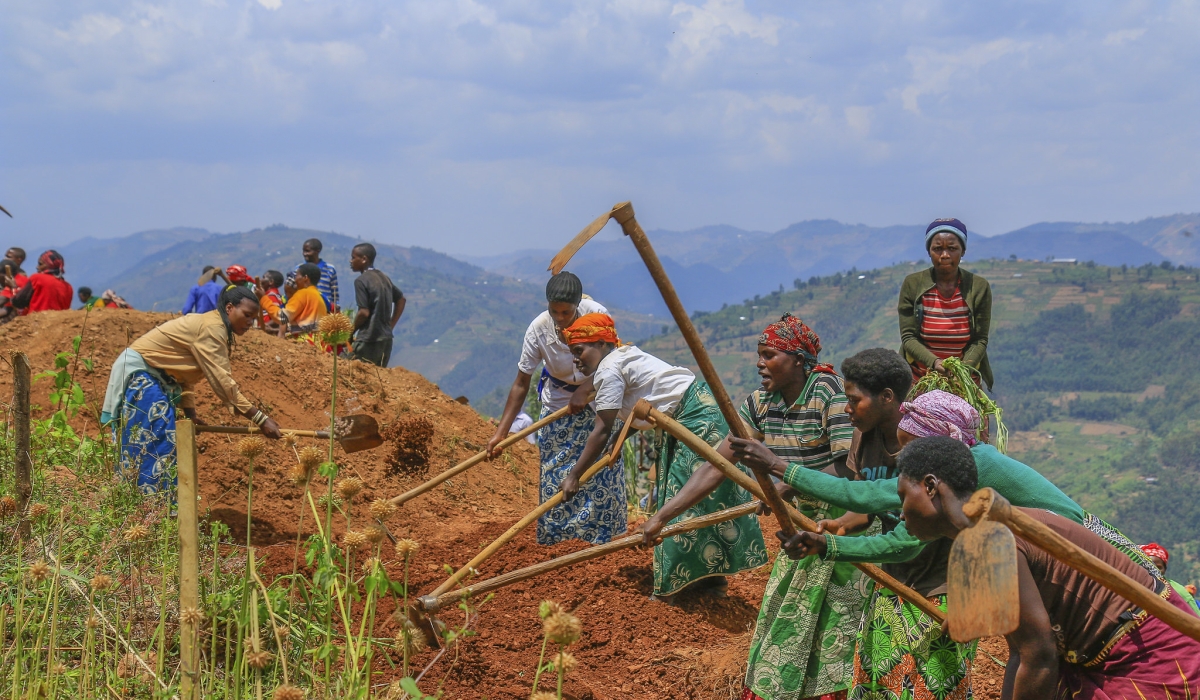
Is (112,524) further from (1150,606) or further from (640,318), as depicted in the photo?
(640,318)

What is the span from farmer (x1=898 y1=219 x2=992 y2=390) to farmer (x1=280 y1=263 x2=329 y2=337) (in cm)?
659

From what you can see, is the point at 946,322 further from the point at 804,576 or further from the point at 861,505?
the point at 861,505

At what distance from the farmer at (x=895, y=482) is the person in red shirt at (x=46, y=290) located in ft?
33.2

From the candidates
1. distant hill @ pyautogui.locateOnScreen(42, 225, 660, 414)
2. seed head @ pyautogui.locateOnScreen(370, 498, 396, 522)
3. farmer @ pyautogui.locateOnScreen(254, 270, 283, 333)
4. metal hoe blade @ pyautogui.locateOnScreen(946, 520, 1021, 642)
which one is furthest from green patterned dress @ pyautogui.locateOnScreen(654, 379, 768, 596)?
distant hill @ pyautogui.locateOnScreen(42, 225, 660, 414)

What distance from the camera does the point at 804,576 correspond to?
3.20 m

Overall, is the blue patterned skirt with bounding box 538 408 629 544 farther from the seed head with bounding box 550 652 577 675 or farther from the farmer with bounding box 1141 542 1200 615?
the seed head with bounding box 550 652 577 675

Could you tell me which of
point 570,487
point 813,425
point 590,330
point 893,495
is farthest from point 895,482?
point 570,487

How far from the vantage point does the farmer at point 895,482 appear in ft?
8.30

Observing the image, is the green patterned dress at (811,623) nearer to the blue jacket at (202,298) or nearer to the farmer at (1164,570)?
the farmer at (1164,570)

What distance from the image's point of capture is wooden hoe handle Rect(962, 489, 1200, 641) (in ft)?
5.22

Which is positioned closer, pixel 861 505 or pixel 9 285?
pixel 861 505

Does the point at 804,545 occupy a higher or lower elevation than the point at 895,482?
lower

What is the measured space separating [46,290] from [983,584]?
37.2 feet

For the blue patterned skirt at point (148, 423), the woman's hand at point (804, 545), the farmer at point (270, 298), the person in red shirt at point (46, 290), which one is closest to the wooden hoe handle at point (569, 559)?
the woman's hand at point (804, 545)
